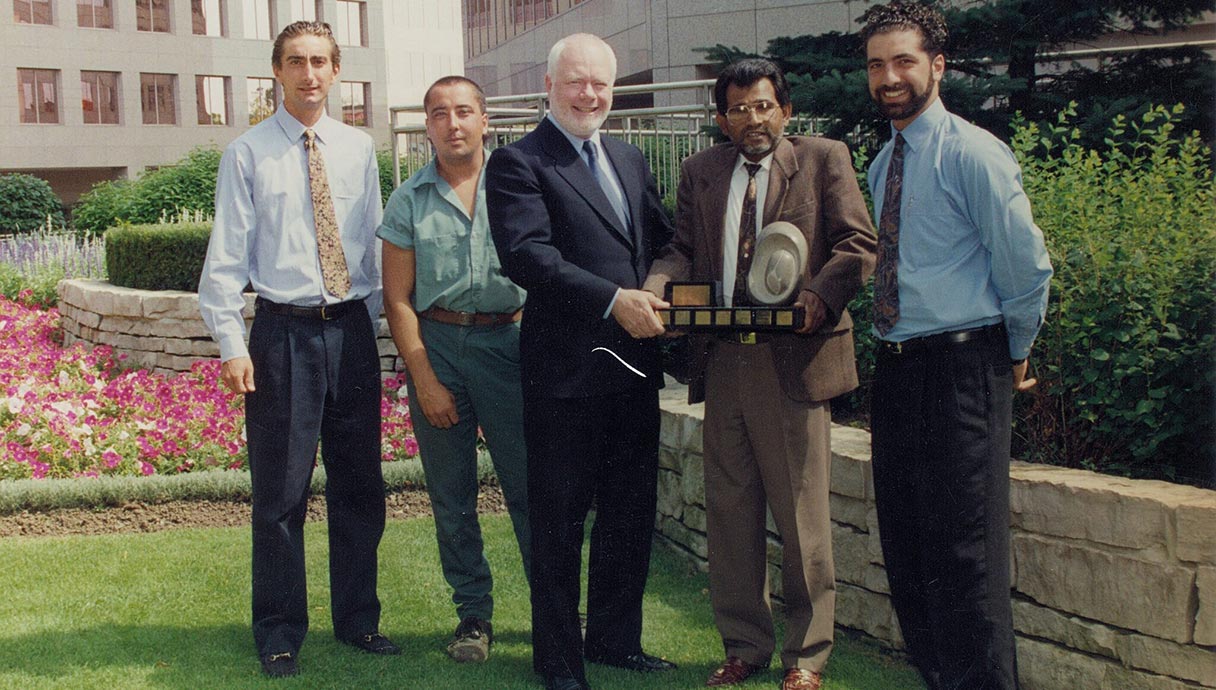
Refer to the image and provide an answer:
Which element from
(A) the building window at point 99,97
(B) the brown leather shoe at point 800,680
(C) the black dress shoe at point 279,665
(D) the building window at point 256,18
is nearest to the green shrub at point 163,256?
(C) the black dress shoe at point 279,665

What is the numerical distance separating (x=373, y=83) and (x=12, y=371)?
36.6m

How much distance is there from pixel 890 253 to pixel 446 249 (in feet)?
5.70

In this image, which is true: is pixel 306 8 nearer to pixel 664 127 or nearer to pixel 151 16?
pixel 151 16

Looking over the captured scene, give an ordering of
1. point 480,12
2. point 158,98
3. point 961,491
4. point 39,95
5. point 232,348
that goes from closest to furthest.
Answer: point 961,491, point 232,348, point 480,12, point 39,95, point 158,98

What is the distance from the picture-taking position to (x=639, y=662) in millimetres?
4688

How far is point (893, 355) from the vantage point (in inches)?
158

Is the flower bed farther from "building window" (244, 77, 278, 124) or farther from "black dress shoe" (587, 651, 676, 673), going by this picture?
"building window" (244, 77, 278, 124)

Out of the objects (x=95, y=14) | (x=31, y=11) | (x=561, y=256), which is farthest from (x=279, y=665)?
(x=95, y=14)

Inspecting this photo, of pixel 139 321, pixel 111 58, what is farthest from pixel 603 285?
pixel 111 58

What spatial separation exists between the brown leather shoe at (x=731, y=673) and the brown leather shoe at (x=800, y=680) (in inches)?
7.6

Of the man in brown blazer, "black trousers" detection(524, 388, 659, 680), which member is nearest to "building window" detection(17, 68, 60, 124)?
"black trousers" detection(524, 388, 659, 680)

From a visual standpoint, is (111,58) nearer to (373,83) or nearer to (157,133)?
(157,133)

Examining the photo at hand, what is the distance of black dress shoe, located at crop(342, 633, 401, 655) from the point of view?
16.0ft

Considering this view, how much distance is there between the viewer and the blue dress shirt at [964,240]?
147 inches
